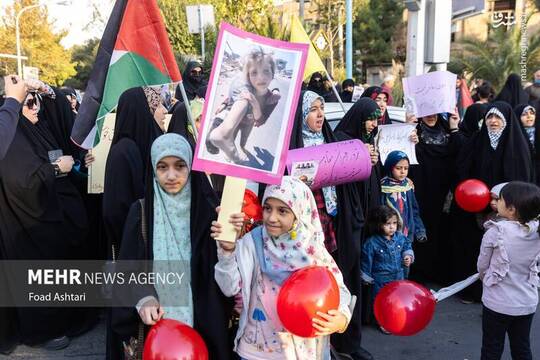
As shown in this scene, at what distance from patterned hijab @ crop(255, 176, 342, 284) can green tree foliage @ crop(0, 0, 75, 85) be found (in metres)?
30.8

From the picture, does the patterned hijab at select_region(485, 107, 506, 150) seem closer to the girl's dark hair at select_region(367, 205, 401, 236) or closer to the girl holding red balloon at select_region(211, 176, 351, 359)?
the girl's dark hair at select_region(367, 205, 401, 236)

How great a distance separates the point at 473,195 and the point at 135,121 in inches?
119

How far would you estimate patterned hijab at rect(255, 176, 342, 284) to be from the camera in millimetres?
2393

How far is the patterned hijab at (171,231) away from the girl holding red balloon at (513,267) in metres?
1.87

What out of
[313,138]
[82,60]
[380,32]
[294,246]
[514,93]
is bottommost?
[294,246]

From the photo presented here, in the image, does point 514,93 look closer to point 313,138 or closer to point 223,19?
point 223,19

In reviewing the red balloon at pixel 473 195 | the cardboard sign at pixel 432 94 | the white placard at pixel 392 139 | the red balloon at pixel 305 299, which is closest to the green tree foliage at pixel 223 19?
the cardboard sign at pixel 432 94

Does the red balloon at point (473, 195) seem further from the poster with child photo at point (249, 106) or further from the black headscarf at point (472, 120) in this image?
the poster with child photo at point (249, 106)

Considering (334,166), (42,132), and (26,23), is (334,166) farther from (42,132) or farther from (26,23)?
(26,23)

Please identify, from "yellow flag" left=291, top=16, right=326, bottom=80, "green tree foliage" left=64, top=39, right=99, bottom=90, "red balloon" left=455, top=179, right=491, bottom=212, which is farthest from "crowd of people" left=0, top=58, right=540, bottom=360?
"green tree foliage" left=64, top=39, right=99, bottom=90

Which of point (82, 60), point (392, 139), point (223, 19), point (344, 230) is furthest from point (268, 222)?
point (82, 60)

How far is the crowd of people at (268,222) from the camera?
2445 millimetres

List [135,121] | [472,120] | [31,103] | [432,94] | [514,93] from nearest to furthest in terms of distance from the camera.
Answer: [135,121] < [31,103] < [432,94] < [472,120] < [514,93]

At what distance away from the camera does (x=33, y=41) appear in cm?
3136
